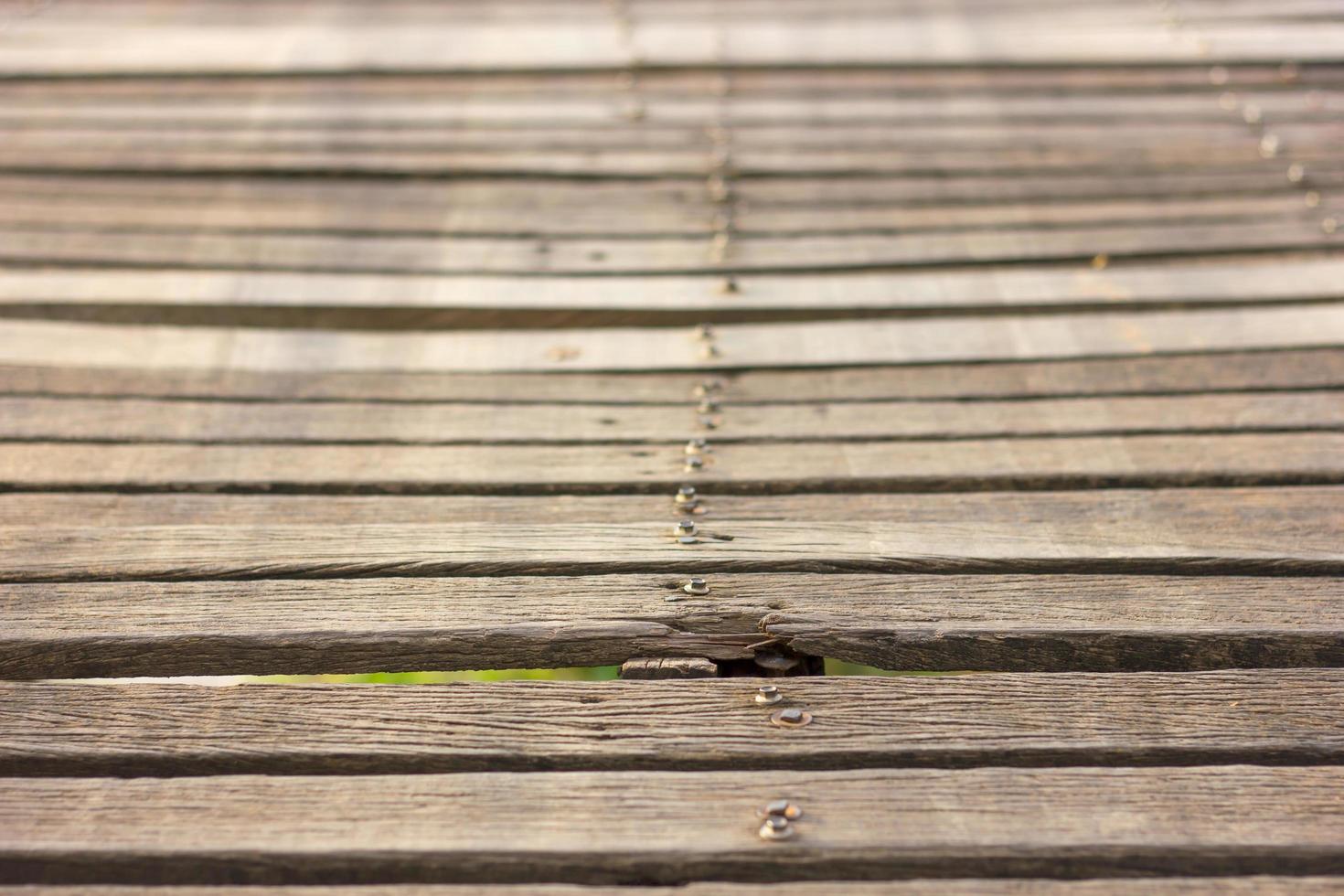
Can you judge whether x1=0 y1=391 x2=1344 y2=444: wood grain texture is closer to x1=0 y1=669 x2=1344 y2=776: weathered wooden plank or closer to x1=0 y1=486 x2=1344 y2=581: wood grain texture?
x1=0 y1=486 x2=1344 y2=581: wood grain texture

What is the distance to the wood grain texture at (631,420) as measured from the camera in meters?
2.08

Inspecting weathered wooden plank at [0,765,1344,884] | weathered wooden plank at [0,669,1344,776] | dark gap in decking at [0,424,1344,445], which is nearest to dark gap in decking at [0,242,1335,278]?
Answer: dark gap in decking at [0,424,1344,445]

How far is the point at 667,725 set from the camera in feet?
4.78

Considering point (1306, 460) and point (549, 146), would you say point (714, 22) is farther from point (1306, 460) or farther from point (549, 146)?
point (1306, 460)

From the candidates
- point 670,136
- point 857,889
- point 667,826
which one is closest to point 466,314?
point 670,136

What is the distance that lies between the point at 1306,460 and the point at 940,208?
1.17 meters

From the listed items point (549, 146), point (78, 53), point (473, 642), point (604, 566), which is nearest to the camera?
point (473, 642)

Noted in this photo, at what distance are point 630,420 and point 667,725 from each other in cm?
81

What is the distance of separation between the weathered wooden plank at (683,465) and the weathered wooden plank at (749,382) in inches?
7.0

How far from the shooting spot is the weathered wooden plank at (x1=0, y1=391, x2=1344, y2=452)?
2.08 m

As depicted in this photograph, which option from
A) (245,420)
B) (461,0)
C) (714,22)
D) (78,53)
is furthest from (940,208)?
(78,53)

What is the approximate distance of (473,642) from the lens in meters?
1.58

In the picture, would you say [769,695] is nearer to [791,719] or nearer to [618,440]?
[791,719]

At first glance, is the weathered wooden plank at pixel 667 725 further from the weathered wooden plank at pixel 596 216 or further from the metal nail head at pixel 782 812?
the weathered wooden plank at pixel 596 216
